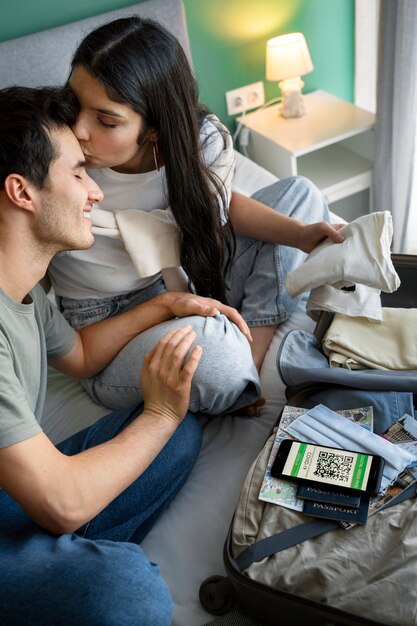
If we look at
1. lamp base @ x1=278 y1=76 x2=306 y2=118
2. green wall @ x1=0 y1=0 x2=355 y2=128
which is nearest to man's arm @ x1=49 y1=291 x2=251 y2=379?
green wall @ x1=0 y1=0 x2=355 y2=128

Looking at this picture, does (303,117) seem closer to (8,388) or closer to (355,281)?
(355,281)

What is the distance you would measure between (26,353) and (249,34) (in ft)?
5.80

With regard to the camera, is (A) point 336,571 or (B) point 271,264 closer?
(A) point 336,571

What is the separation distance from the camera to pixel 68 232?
118 cm

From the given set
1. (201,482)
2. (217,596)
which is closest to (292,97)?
(201,482)

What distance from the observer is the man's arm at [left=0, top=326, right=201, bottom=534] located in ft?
3.24

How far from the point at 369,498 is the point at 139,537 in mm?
433

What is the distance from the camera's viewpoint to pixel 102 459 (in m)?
1.09

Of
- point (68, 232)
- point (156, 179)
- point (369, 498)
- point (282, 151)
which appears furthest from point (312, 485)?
point (282, 151)

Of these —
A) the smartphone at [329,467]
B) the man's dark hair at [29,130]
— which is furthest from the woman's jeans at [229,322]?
the man's dark hair at [29,130]

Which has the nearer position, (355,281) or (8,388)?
(8,388)

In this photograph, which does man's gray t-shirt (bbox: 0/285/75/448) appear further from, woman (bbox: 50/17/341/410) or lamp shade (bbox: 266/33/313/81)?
lamp shade (bbox: 266/33/313/81)

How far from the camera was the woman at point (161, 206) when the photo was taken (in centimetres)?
127

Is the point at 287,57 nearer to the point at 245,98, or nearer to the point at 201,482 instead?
the point at 245,98
